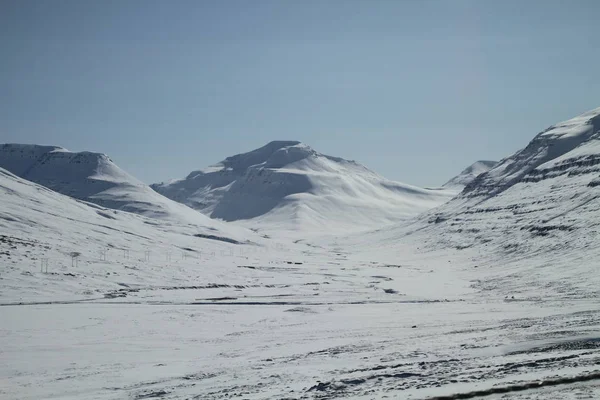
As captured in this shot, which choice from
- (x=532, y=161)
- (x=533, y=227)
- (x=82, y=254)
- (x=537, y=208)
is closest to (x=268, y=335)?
(x=82, y=254)

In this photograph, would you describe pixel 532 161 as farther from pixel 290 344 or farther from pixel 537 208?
pixel 290 344

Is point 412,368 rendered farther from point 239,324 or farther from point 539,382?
point 239,324

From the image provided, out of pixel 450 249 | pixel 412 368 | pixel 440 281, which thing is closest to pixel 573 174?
pixel 450 249

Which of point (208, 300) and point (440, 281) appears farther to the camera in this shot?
point (440, 281)

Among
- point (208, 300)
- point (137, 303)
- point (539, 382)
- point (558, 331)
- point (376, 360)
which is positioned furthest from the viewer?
point (208, 300)

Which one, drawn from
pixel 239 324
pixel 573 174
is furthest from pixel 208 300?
pixel 573 174

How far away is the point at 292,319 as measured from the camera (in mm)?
37469

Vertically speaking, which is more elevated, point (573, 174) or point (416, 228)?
point (573, 174)

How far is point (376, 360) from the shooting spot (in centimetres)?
2094

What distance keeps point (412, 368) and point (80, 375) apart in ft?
44.6

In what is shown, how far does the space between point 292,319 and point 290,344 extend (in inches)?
420

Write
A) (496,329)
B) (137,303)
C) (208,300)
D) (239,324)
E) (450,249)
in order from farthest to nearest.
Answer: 1. (450,249)
2. (208,300)
3. (137,303)
4. (239,324)
5. (496,329)

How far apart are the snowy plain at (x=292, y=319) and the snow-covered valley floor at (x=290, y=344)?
4.4 inches

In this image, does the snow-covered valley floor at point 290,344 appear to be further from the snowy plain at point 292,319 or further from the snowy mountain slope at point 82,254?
the snowy mountain slope at point 82,254
